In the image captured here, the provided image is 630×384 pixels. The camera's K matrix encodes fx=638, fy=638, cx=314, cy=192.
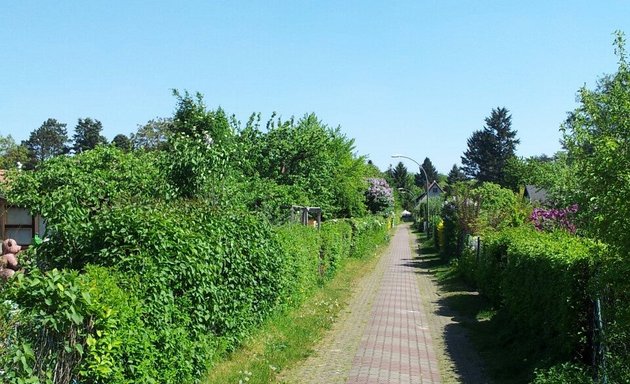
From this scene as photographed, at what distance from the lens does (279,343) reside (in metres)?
11.1

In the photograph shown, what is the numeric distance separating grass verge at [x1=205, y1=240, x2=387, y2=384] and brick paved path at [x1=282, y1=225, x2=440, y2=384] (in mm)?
250

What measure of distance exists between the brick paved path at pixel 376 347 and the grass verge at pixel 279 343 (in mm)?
250

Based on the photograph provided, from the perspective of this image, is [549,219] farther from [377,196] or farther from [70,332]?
[377,196]

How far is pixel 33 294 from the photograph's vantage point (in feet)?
16.1

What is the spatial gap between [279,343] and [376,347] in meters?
1.76

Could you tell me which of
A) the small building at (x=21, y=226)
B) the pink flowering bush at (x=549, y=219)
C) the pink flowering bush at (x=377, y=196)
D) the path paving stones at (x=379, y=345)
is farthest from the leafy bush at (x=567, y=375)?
the pink flowering bush at (x=377, y=196)

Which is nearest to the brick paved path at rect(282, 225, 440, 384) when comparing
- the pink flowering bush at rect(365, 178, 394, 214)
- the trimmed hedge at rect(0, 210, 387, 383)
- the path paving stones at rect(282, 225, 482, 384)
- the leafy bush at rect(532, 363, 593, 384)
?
the path paving stones at rect(282, 225, 482, 384)

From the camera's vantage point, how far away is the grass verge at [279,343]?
877 cm

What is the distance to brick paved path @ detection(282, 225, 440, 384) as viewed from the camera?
371 inches

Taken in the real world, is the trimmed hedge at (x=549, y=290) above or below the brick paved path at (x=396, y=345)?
above

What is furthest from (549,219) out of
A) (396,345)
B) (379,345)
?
(379,345)

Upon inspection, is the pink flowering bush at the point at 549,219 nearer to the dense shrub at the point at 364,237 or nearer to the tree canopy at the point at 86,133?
the dense shrub at the point at 364,237

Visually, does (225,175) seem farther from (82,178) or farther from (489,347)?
(489,347)

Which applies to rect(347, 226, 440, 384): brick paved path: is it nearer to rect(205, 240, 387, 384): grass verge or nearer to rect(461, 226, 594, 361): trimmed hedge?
rect(205, 240, 387, 384): grass verge
